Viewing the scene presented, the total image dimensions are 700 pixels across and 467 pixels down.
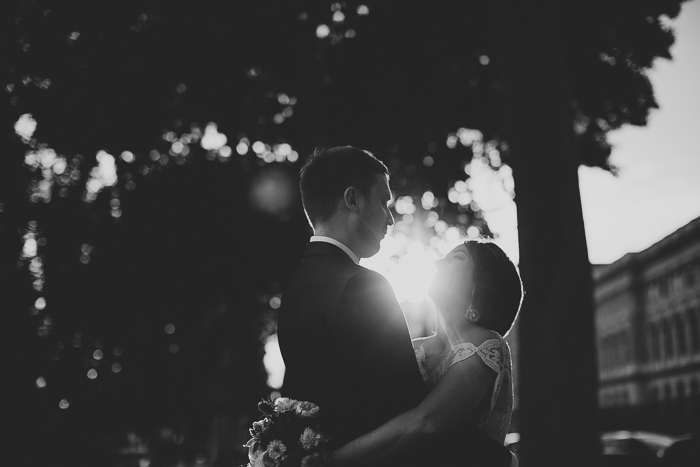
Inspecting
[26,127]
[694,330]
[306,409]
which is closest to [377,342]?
[306,409]

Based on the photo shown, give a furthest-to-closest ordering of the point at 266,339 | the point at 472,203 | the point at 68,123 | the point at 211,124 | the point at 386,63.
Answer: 1. the point at 266,339
2. the point at 472,203
3. the point at 211,124
4. the point at 386,63
5. the point at 68,123

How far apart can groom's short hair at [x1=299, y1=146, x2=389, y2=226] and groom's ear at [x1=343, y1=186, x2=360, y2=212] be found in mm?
14

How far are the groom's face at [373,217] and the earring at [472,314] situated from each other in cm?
56

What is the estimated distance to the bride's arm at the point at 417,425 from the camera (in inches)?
92.7

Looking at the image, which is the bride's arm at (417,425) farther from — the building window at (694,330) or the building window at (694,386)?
the building window at (694,386)

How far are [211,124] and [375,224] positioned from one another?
12.6m

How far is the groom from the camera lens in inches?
94.6

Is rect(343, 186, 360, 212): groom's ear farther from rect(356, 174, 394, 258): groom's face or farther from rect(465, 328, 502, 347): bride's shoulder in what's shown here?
rect(465, 328, 502, 347): bride's shoulder

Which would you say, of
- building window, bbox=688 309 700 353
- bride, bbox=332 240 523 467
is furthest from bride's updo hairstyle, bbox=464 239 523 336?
building window, bbox=688 309 700 353

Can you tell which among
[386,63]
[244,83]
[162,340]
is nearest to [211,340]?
[162,340]

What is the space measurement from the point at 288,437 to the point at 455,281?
3.50 ft

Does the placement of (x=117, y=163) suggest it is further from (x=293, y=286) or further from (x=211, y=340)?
(x=293, y=286)

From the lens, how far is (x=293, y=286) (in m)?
2.73

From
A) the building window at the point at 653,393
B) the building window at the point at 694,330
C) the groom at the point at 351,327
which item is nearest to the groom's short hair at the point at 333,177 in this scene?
the groom at the point at 351,327
